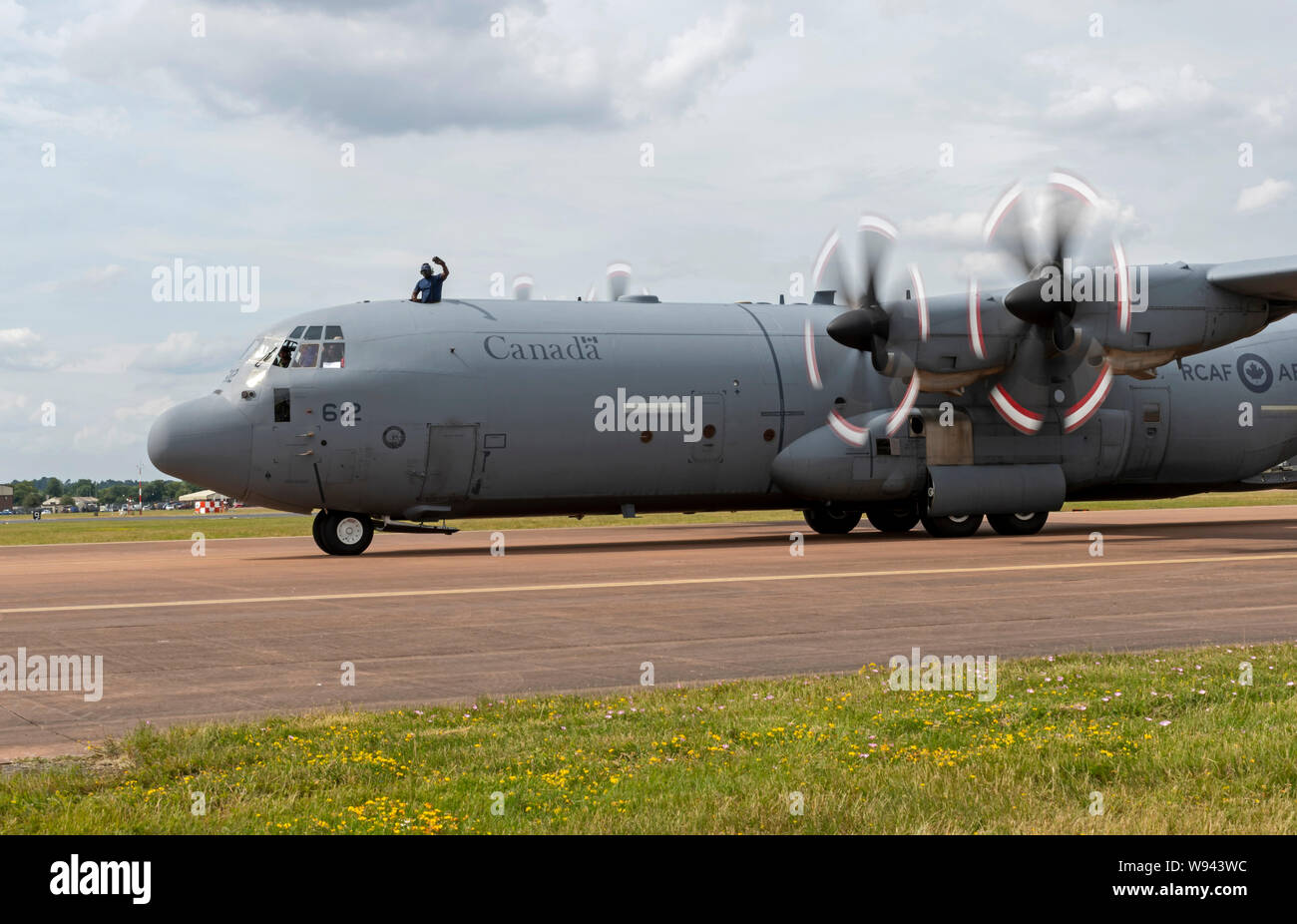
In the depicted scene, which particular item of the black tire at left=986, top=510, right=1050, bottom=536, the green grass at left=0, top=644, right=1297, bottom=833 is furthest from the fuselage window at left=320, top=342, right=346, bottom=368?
the green grass at left=0, top=644, right=1297, bottom=833

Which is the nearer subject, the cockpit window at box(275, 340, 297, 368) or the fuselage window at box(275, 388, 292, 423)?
the fuselage window at box(275, 388, 292, 423)

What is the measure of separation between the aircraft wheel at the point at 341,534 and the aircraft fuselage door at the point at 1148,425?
1772cm

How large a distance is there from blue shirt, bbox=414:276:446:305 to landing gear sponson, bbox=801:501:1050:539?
1061cm

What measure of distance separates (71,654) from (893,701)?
7.71 m

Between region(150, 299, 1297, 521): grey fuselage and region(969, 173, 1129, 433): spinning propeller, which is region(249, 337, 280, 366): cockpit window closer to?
region(150, 299, 1297, 521): grey fuselage

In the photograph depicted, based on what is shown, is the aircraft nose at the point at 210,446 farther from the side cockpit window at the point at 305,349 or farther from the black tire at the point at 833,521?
the black tire at the point at 833,521

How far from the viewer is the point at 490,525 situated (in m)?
43.0

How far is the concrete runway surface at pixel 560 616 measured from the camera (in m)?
10.1

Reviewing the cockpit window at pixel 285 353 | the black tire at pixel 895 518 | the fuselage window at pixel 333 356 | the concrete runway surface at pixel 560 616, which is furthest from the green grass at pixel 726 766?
the black tire at pixel 895 518

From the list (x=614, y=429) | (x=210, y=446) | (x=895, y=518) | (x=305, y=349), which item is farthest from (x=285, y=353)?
(x=895, y=518)

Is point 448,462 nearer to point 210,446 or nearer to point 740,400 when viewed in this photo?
point 210,446

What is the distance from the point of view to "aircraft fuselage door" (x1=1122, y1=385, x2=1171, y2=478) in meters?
29.6

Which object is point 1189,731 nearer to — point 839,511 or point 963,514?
point 963,514

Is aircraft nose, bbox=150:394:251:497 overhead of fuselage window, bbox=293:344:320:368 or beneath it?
beneath
